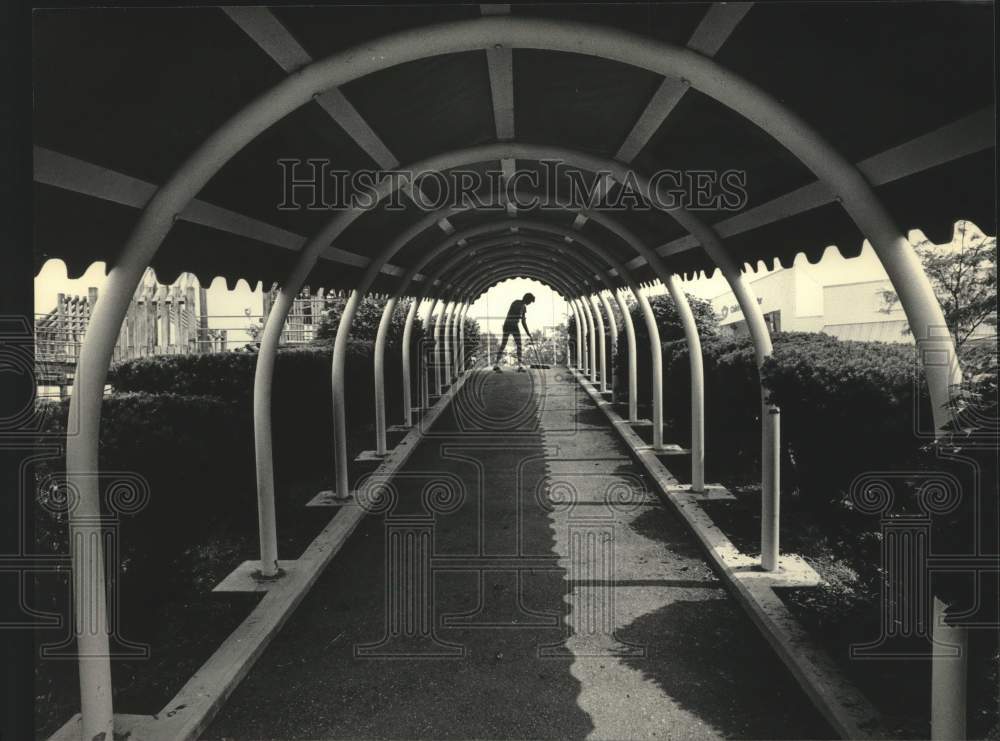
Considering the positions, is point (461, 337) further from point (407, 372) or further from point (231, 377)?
point (231, 377)

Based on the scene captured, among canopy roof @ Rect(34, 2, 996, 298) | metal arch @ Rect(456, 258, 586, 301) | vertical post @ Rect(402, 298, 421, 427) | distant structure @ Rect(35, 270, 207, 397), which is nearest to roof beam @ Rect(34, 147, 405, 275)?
canopy roof @ Rect(34, 2, 996, 298)

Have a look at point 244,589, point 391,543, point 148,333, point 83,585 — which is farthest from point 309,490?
point 148,333

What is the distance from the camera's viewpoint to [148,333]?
15.6 meters

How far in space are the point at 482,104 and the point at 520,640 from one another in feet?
11.2

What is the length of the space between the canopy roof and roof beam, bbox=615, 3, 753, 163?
0.05 feet

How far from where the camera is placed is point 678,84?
3.50 meters

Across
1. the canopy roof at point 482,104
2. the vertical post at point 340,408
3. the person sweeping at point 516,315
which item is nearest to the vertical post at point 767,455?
the canopy roof at point 482,104

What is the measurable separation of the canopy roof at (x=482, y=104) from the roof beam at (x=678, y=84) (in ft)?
0.05

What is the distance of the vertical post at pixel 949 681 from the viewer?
8.39 feet

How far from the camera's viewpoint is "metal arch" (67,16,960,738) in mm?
2805

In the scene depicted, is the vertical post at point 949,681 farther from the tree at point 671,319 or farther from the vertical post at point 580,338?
the vertical post at point 580,338

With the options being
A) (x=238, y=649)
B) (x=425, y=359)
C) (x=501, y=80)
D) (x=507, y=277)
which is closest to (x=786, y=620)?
(x=238, y=649)

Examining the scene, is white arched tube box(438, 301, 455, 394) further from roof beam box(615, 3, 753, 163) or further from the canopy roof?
the canopy roof

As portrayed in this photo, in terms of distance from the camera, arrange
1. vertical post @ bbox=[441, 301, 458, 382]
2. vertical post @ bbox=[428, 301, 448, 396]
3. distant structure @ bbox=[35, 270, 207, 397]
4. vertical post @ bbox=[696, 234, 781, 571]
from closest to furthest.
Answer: distant structure @ bbox=[35, 270, 207, 397], vertical post @ bbox=[696, 234, 781, 571], vertical post @ bbox=[428, 301, 448, 396], vertical post @ bbox=[441, 301, 458, 382]
